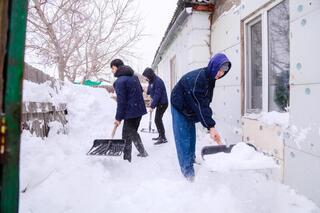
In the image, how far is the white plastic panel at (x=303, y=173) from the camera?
280cm

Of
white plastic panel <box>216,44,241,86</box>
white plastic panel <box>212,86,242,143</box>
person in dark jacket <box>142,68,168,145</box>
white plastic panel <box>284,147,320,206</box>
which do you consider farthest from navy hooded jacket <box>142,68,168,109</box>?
white plastic panel <box>284,147,320,206</box>

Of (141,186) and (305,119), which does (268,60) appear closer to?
(305,119)

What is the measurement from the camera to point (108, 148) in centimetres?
465

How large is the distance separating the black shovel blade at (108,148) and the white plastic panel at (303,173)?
7.21 feet

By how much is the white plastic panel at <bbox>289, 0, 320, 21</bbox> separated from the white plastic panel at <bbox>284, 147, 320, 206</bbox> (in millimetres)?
1325

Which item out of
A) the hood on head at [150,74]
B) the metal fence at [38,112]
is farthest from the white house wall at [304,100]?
the hood on head at [150,74]

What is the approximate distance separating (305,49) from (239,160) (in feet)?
4.00

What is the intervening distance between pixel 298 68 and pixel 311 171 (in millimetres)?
985

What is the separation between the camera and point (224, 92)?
543 cm

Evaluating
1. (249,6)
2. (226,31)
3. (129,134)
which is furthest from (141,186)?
(226,31)

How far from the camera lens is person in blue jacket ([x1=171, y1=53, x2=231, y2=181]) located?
3312 millimetres

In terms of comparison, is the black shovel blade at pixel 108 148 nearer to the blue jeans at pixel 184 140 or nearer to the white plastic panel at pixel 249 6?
the blue jeans at pixel 184 140

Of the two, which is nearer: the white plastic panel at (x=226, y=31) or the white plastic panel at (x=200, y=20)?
the white plastic panel at (x=226, y=31)

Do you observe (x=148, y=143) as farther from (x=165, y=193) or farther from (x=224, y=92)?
(x=165, y=193)
